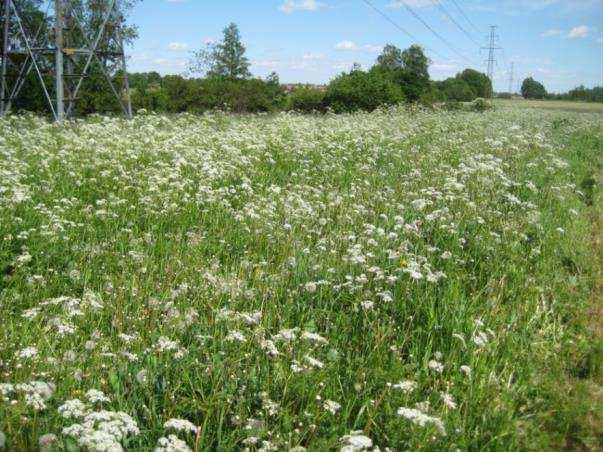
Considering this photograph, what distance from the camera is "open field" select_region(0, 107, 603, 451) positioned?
2.90 meters

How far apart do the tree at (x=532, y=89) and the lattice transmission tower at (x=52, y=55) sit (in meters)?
144

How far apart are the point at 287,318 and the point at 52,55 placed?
25.0 m

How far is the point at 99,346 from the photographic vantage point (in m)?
3.49

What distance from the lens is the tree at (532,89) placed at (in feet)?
490

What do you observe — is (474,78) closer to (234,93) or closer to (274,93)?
(274,93)

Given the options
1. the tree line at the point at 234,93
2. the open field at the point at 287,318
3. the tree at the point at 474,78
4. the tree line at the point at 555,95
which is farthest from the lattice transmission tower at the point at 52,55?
the tree line at the point at 555,95

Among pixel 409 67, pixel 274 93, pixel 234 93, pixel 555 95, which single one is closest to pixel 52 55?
pixel 234 93

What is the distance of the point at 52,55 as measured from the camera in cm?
2472

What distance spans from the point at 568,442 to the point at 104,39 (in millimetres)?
27602

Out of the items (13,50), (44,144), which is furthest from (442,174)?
(13,50)

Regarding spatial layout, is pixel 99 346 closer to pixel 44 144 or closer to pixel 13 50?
pixel 44 144

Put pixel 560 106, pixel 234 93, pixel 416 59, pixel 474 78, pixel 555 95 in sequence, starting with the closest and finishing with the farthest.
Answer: pixel 234 93, pixel 560 106, pixel 416 59, pixel 474 78, pixel 555 95

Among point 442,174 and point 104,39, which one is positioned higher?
point 104,39

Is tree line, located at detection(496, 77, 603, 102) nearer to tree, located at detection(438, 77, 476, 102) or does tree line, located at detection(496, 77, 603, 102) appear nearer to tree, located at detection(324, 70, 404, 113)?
tree, located at detection(438, 77, 476, 102)
